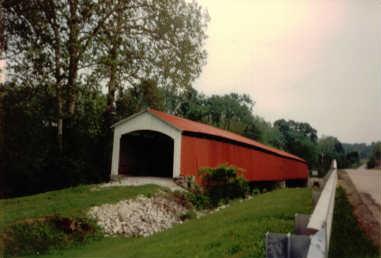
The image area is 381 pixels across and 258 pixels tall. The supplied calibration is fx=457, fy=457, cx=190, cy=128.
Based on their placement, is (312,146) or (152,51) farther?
(312,146)

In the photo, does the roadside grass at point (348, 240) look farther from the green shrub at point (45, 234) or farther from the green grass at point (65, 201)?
the green grass at point (65, 201)

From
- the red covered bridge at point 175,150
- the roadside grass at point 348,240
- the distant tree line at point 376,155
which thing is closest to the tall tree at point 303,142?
the distant tree line at point 376,155

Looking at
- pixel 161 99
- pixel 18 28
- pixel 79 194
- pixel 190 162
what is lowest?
pixel 79 194

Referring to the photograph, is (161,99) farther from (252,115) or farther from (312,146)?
(252,115)

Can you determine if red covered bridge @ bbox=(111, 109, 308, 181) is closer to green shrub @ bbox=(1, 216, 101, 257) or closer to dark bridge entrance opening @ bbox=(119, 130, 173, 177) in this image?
dark bridge entrance opening @ bbox=(119, 130, 173, 177)

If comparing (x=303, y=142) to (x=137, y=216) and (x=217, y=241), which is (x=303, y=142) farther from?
(x=217, y=241)

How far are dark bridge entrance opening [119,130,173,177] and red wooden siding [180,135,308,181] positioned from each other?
3.40 m

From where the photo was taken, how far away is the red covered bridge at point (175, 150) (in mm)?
21203

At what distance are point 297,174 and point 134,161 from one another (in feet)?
62.3

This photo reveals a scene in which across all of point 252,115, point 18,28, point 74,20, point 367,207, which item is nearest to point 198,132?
point 74,20

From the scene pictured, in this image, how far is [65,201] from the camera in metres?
14.6

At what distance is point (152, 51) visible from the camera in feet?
84.6

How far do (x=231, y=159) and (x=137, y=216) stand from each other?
11.6 meters

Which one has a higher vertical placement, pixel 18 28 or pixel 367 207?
pixel 18 28
